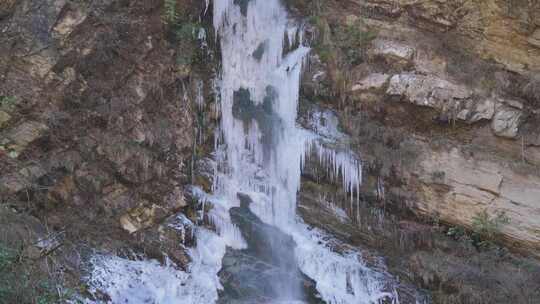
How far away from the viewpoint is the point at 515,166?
327 inches

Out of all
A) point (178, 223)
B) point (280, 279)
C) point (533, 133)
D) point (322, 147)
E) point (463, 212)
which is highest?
point (533, 133)

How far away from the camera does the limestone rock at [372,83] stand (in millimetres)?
9086

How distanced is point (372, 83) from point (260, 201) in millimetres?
2579

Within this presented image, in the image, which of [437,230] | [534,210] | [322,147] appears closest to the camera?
[534,210]

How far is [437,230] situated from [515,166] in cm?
142

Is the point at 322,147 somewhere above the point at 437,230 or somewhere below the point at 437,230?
above

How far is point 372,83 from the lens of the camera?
9.15m

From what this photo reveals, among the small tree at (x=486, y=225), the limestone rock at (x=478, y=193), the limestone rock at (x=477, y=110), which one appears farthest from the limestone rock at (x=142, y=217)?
the limestone rock at (x=477, y=110)

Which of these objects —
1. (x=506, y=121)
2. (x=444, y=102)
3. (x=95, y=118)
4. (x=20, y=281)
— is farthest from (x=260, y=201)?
(x=20, y=281)

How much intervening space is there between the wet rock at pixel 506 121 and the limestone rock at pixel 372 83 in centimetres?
171

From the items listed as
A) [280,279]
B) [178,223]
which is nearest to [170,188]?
[178,223]

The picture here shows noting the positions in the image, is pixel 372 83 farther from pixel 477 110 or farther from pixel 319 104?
pixel 477 110

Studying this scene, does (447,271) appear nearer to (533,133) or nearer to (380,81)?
(533,133)

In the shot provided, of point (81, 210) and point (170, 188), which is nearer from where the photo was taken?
point (81, 210)
